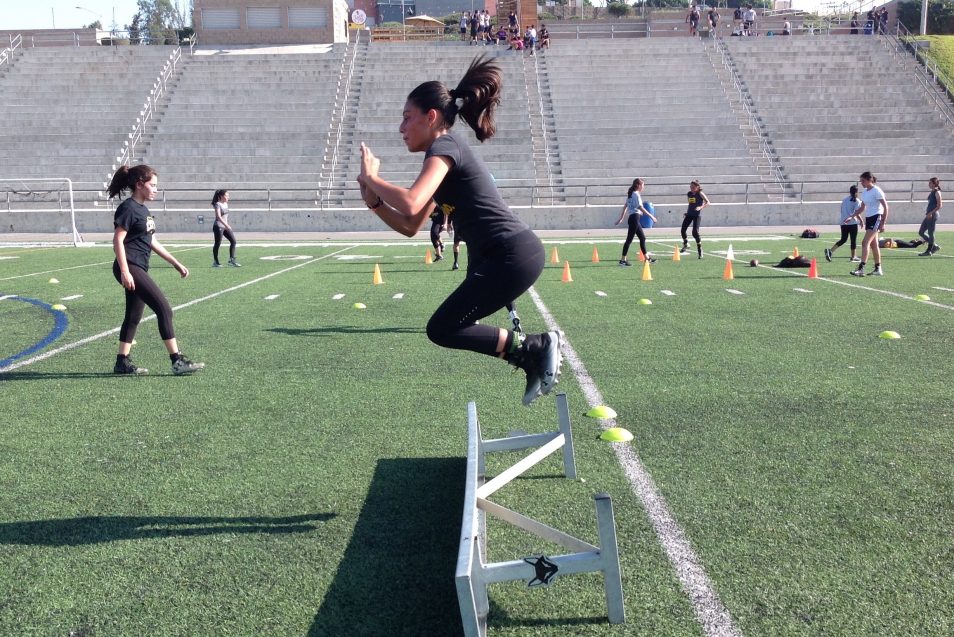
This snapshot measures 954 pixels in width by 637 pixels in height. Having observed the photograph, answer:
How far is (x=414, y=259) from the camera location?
63.2 ft

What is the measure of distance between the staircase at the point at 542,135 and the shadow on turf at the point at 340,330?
21175 millimetres

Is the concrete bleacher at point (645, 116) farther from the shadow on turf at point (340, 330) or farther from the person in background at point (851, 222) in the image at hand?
the shadow on turf at point (340, 330)

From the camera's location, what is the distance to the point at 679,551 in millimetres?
3473

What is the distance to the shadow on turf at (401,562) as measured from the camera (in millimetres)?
2945

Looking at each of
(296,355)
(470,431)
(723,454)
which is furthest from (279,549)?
(296,355)

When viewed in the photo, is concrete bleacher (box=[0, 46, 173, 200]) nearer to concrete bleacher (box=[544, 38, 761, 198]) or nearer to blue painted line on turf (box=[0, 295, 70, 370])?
concrete bleacher (box=[544, 38, 761, 198])

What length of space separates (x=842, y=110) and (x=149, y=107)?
3156 cm

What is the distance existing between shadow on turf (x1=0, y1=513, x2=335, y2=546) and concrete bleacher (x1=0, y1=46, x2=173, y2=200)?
3025 centimetres

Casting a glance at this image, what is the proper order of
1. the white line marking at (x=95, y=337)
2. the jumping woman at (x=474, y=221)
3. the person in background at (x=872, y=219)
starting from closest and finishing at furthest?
the jumping woman at (x=474, y=221) < the white line marking at (x=95, y=337) < the person in background at (x=872, y=219)

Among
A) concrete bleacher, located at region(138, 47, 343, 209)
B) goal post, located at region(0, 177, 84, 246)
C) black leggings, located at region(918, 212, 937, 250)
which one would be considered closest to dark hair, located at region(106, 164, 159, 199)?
black leggings, located at region(918, 212, 937, 250)

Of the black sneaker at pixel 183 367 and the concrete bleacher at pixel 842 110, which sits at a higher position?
the concrete bleacher at pixel 842 110

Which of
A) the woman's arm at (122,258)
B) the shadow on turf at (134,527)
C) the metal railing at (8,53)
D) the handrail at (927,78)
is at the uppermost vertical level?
the metal railing at (8,53)

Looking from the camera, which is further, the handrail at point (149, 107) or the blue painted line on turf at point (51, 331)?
the handrail at point (149, 107)

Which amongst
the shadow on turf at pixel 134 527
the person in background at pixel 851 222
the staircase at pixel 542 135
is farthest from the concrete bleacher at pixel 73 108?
the shadow on turf at pixel 134 527
